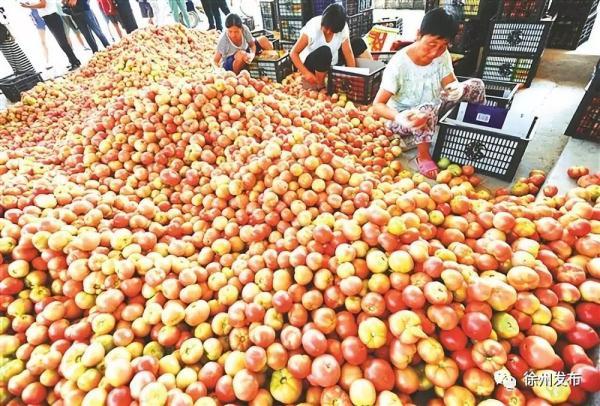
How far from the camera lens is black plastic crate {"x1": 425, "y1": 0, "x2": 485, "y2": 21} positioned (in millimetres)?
4348

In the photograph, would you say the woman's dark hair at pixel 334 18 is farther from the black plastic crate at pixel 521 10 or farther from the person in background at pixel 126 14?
the person in background at pixel 126 14

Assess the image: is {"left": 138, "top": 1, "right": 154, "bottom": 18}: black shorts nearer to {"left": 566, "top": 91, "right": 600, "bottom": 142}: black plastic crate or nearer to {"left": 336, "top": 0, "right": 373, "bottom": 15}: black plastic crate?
{"left": 336, "top": 0, "right": 373, "bottom": 15}: black plastic crate

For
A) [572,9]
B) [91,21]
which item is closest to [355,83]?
[572,9]

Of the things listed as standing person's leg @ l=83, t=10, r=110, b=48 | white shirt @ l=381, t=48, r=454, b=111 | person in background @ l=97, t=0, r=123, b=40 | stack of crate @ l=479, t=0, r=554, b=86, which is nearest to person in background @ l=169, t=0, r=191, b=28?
person in background @ l=97, t=0, r=123, b=40

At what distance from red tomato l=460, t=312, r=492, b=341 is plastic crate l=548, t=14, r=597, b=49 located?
547cm

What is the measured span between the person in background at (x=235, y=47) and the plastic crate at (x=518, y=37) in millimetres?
3029

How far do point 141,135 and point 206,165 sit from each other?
2.36 ft

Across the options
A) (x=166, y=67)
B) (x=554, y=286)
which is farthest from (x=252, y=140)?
(x=166, y=67)

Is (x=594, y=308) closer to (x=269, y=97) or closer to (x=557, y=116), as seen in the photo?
(x=269, y=97)

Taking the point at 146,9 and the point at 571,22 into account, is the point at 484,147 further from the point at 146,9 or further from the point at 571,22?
the point at 146,9

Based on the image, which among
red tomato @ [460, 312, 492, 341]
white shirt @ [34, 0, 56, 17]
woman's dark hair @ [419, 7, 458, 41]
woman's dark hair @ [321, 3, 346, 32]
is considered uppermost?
white shirt @ [34, 0, 56, 17]

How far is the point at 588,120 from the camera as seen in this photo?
8.96 feet

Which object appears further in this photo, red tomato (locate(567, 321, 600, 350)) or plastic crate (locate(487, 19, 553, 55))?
plastic crate (locate(487, 19, 553, 55))

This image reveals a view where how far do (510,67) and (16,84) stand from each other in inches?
284
